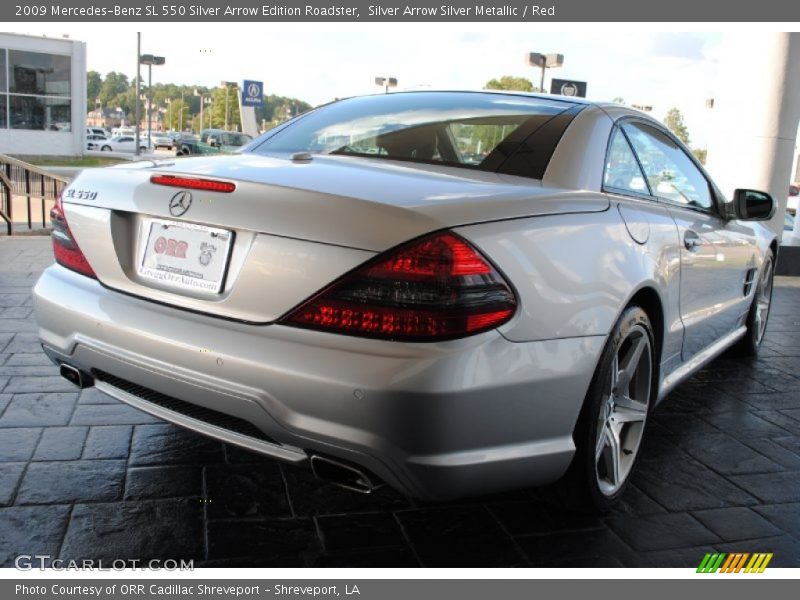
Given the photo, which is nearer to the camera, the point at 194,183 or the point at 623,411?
the point at 194,183

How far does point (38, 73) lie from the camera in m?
35.2

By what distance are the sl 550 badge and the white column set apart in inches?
369

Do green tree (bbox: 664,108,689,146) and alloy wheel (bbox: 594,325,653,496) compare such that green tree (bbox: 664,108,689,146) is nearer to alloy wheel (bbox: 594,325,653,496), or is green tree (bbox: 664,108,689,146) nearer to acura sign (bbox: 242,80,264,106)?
acura sign (bbox: 242,80,264,106)

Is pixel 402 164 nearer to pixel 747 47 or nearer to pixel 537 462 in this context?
pixel 537 462

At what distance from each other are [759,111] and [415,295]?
9656mm

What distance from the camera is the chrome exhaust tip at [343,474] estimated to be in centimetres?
219

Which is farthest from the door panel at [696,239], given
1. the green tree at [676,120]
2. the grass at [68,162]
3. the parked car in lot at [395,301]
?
the green tree at [676,120]

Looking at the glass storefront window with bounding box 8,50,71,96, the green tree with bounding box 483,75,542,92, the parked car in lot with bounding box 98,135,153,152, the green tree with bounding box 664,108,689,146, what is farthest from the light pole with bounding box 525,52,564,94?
the green tree with bounding box 664,108,689,146

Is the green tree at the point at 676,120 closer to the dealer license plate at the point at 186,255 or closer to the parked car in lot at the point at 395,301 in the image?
the parked car in lot at the point at 395,301

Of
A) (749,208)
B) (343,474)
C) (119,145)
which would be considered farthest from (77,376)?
(119,145)

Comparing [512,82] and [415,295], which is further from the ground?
[512,82]

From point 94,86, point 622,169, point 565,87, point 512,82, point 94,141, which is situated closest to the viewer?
point 622,169

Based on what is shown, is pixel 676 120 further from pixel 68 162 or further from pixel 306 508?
pixel 306 508

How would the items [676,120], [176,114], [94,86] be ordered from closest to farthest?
1. [676,120]
2. [94,86]
3. [176,114]
